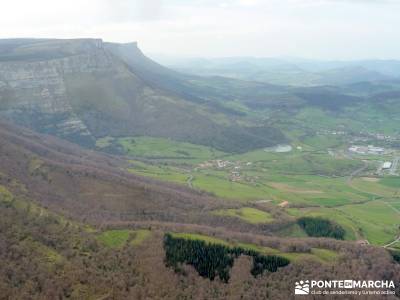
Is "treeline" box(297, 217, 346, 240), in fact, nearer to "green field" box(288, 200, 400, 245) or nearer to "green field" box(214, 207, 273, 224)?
"green field" box(288, 200, 400, 245)

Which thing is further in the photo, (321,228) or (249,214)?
(249,214)

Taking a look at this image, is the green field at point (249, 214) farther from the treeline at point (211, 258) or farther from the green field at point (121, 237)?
the green field at point (121, 237)

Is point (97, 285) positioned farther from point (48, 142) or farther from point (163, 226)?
point (48, 142)

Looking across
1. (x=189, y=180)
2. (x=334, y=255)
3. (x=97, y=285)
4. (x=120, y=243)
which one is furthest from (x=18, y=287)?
(x=189, y=180)

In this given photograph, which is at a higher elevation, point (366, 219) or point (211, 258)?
point (211, 258)

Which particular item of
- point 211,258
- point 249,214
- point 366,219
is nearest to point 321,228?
point 249,214

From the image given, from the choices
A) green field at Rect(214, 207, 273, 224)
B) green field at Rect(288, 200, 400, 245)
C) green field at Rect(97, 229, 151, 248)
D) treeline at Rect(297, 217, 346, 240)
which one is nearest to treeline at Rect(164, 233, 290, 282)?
green field at Rect(97, 229, 151, 248)

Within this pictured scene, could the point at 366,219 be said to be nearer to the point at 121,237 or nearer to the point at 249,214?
the point at 249,214

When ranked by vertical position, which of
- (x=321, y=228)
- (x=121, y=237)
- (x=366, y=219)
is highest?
(x=121, y=237)
